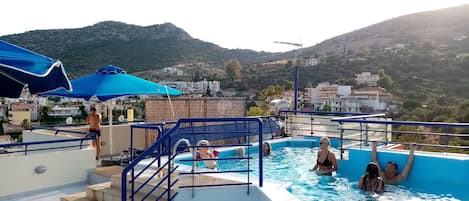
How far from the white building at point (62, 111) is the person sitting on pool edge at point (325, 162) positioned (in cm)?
3941

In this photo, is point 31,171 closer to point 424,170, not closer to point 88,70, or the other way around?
point 424,170

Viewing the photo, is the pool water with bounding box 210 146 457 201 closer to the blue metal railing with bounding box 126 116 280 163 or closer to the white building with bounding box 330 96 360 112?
the blue metal railing with bounding box 126 116 280 163

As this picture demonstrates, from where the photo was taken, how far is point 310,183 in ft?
25.3

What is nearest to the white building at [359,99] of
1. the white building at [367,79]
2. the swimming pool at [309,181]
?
the white building at [367,79]

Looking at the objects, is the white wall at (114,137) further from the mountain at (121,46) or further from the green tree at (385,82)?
the green tree at (385,82)

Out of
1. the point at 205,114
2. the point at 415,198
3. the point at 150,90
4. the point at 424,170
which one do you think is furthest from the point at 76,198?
the point at 205,114

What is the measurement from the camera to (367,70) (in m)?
55.9

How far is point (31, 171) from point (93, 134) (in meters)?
1.60

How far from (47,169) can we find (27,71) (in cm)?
402

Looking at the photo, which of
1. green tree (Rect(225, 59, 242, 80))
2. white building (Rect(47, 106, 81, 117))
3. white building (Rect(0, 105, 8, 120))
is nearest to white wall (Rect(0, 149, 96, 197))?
white building (Rect(47, 106, 81, 117))

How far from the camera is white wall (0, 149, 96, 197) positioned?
265 inches

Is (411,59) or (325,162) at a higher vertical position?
(411,59)

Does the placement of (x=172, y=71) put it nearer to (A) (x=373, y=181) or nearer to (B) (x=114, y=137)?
(B) (x=114, y=137)

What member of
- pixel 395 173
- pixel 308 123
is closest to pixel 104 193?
pixel 395 173
